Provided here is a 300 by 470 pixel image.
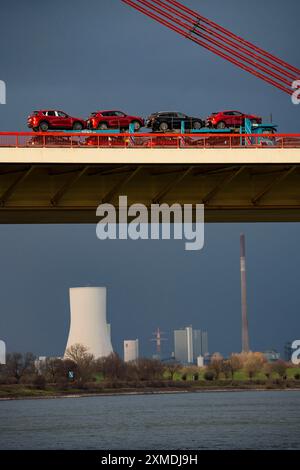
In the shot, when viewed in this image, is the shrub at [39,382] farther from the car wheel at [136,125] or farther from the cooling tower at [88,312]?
the car wheel at [136,125]

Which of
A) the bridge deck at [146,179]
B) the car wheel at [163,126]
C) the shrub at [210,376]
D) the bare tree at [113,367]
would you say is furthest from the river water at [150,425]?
the shrub at [210,376]

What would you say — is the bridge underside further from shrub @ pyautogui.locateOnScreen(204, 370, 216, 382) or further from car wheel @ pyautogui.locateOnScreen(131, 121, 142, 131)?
shrub @ pyautogui.locateOnScreen(204, 370, 216, 382)

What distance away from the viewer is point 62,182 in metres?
Result: 41.9

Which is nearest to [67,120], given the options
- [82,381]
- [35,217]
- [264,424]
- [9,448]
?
[35,217]

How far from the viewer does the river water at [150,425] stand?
2790 inches

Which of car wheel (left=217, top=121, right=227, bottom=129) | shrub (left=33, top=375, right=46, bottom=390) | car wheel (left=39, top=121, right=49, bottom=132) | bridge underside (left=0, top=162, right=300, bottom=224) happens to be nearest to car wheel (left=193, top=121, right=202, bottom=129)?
car wheel (left=217, top=121, right=227, bottom=129)

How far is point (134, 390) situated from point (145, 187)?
138121 millimetres

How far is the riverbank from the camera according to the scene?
533 ft

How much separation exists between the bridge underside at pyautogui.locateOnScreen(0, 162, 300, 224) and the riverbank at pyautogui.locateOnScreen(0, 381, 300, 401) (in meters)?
118

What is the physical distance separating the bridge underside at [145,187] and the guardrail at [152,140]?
97 cm

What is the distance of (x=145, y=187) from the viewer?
139ft

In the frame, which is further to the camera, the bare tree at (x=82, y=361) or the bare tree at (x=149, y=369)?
the bare tree at (x=149, y=369)

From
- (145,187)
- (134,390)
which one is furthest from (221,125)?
(134,390)

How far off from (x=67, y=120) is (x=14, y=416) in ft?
223
